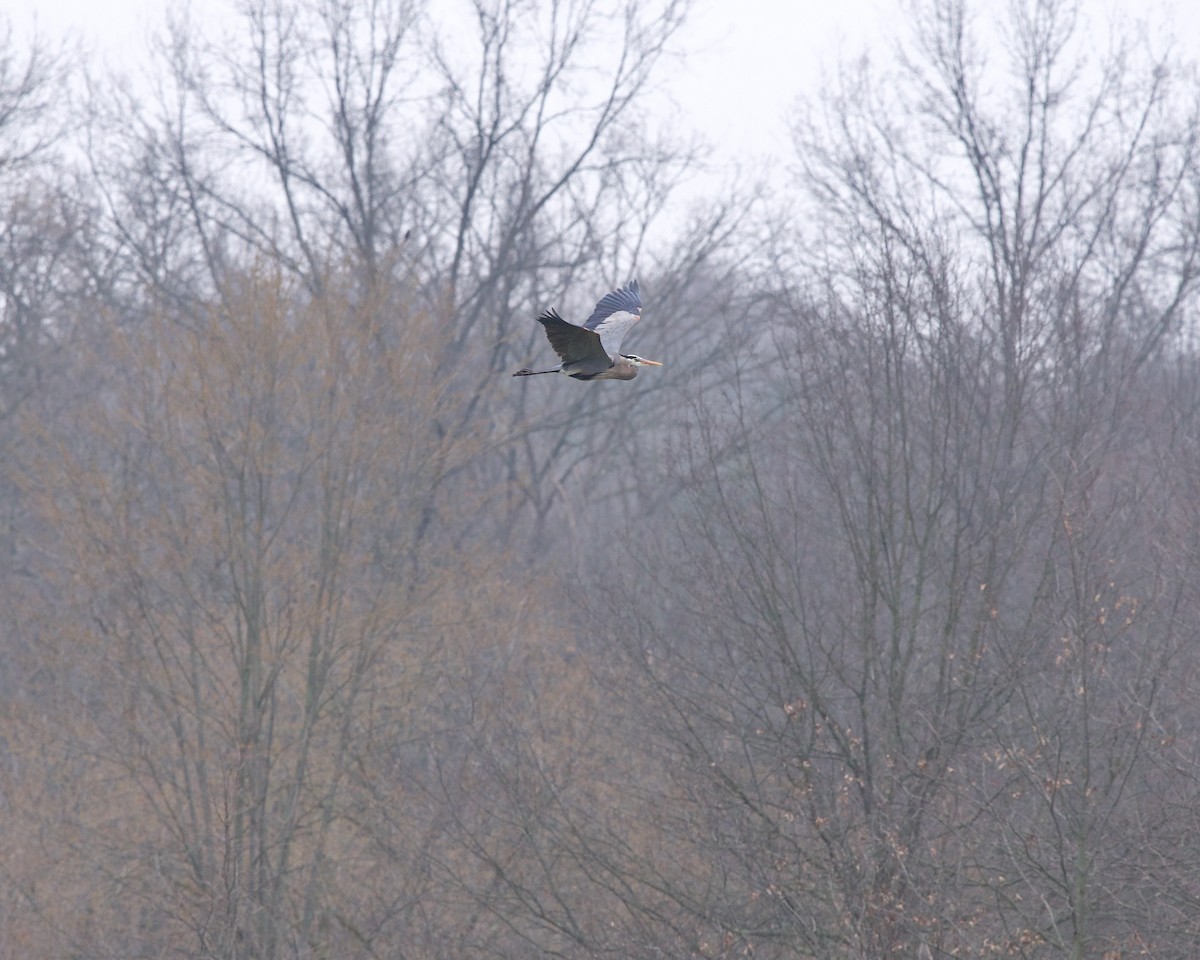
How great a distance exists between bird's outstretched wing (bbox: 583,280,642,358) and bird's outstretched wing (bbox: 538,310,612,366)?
381 millimetres

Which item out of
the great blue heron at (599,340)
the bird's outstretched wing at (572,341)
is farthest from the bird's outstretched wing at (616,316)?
the bird's outstretched wing at (572,341)

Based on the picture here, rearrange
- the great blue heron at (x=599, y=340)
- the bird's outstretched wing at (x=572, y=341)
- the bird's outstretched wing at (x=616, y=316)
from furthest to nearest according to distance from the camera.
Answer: the bird's outstretched wing at (x=616, y=316) < the great blue heron at (x=599, y=340) < the bird's outstretched wing at (x=572, y=341)

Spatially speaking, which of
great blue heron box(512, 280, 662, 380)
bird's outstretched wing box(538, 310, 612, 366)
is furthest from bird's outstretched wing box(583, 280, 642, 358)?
bird's outstretched wing box(538, 310, 612, 366)

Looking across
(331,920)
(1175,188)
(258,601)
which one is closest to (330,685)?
(258,601)

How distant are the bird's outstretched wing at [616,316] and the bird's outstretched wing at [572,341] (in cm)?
38

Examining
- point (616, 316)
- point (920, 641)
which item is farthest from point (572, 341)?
point (920, 641)

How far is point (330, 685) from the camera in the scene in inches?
577

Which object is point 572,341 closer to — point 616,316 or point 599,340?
point 599,340

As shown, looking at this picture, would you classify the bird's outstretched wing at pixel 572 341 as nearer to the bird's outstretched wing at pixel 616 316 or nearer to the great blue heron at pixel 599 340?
the great blue heron at pixel 599 340

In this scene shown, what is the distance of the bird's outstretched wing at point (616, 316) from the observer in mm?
7613

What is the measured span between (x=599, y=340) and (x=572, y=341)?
13 centimetres

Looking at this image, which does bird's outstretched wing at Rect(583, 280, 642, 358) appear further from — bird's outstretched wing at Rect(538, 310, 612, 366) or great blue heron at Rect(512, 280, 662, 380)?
bird's outstretched wing at Rect(538, 310, 612, 366)

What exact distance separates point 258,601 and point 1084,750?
820cm

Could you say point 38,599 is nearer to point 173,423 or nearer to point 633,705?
point 173,423
